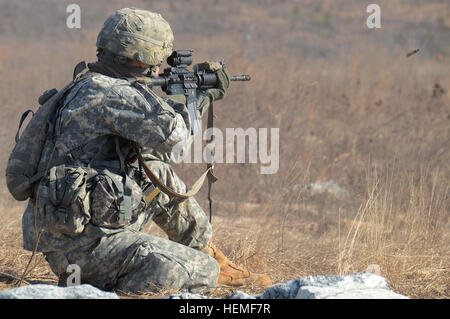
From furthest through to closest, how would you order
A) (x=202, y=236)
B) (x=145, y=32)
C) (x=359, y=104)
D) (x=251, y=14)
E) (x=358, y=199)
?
(x=251, y=14)
(x=359, y=104)
(x=358, y=199)
(x=202, y=236)
(x=145, y=32)

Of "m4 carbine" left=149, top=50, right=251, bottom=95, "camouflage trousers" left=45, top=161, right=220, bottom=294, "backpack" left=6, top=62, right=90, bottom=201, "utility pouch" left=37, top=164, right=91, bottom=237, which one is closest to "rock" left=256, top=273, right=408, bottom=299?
"camouflage trousers" left=45, top=161, right=220, bottom=294

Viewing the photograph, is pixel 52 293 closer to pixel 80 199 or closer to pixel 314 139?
pixel 80 199

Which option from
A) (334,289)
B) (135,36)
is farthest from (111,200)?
(334,289)

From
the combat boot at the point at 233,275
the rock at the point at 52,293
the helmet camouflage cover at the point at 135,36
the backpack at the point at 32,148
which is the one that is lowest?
the combat boot at the point at 233,275

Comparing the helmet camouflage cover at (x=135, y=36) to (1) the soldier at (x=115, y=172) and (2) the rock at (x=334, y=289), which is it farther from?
(2) the rock at (x=334, y=289)

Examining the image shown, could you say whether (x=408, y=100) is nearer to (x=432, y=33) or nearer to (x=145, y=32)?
(x=145, y=32)

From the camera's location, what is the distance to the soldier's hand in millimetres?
4250

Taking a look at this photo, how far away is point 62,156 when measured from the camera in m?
3.50

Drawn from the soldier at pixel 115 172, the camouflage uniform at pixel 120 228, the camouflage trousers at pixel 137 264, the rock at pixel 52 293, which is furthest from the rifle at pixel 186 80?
the rock at pixel 52 293

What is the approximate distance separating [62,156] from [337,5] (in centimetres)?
1776

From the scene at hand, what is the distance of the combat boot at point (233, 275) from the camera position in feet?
13.4

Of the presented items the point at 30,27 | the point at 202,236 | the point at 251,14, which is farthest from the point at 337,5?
the point at 202,236

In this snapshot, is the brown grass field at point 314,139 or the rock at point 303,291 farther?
the brown grass field at point 314,139

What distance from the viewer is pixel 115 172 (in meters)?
3.57
